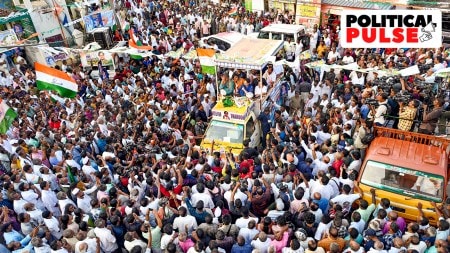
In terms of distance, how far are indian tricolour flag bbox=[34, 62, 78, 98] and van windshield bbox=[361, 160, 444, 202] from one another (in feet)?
26.9

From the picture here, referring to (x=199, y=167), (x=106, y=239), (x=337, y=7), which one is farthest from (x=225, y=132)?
(x=337, y=7)

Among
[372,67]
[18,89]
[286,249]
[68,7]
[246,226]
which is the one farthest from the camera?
[68,7]

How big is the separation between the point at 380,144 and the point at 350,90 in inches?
118

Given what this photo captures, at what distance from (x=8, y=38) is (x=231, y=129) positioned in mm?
11845

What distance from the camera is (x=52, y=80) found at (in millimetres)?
11172

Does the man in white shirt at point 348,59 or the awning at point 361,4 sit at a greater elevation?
the awning at point 361,4

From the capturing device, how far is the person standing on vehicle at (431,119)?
8.67m

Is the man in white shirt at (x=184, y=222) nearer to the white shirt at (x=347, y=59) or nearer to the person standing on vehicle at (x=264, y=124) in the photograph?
the person standing on vehicle at (x=264, y=124)

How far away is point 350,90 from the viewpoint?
1070 cm

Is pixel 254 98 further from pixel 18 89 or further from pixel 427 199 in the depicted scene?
pixel 18 89

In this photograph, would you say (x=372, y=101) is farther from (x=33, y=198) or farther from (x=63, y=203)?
(x=33, y=198)

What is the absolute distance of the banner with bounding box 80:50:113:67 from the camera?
1516 cm

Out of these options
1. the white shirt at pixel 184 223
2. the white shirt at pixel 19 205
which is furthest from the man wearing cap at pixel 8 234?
the white shirt at pixel 184 223

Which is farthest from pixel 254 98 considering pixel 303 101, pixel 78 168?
pixel 78 168
